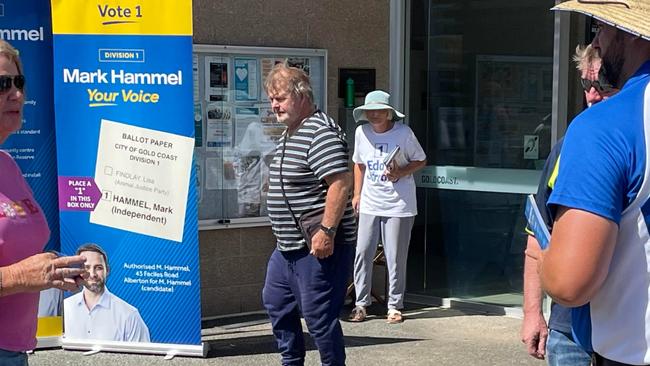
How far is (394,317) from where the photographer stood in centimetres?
710

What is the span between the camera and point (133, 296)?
5.82 metres

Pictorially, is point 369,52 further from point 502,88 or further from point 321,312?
point 321,312

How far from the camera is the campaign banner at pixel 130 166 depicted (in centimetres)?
564

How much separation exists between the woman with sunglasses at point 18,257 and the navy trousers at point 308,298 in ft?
7.06

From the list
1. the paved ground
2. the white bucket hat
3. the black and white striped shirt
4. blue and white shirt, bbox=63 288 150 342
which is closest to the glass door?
the paved ground

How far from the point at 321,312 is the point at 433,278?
327cm

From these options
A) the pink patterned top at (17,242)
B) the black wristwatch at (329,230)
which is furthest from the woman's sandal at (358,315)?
the pink patterned top at (17,242)

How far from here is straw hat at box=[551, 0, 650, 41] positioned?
6.81 ft

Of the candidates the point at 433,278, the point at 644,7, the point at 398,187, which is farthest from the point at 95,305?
the point at 644,7

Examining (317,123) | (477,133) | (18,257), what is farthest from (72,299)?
(477,133)

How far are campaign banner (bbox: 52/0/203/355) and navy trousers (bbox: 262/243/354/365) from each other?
0.95 metres

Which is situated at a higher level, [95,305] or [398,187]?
[398,187]

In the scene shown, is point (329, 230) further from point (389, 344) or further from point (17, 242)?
point (17, 242)

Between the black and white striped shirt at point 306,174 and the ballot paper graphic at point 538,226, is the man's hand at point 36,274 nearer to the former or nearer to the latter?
the ballot paper graphic at point 538,226
